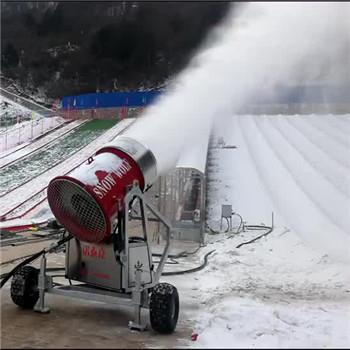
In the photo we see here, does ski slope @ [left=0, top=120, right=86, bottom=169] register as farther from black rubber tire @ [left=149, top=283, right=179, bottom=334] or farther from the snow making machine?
black rubber tire @ [left=149, top=283, right=179, bottom=334]

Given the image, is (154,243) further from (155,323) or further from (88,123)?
(88,123)

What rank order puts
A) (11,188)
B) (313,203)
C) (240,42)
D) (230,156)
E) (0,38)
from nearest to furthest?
1. (240,42)
2. (313,203)
3. (11,188)
4. (230,156)
5. (0,38)

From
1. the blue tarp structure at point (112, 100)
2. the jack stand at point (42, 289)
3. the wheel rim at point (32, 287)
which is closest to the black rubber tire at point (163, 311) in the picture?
the jack stand at point (42, 289)

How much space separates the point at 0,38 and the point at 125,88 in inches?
718

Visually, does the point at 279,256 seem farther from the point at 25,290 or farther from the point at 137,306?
the point at 25,290

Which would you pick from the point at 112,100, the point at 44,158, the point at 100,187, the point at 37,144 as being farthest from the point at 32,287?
the point at 112,100

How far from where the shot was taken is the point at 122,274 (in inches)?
212

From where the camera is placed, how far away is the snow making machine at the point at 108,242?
5.25m

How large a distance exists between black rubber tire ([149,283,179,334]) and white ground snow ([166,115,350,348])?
0.28m

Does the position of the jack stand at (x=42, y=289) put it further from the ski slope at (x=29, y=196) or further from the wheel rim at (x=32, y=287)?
the ski slope at (x=29, y=196)

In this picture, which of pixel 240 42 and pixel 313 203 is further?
pixel 313 203

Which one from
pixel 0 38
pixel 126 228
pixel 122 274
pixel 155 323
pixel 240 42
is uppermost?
pixel 0 38

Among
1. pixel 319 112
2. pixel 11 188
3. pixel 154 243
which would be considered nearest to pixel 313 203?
pixel 154 243

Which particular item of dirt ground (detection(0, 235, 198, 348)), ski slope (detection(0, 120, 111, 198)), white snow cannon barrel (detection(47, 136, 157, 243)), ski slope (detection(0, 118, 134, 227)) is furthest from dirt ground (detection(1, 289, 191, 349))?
ski slope (detection(0, 120, 111, 198))
